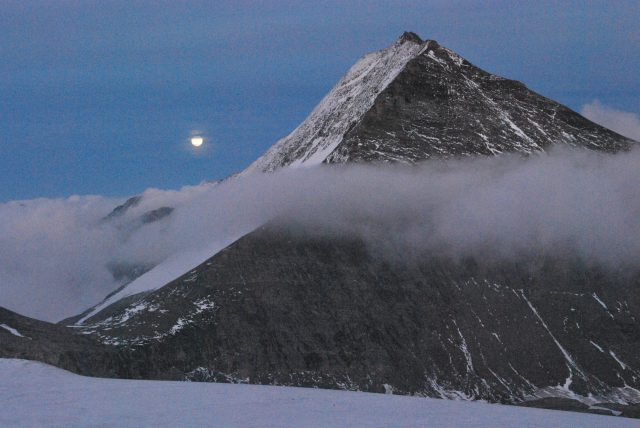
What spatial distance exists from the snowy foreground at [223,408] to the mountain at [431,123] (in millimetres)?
137099

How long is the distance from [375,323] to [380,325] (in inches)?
31.7

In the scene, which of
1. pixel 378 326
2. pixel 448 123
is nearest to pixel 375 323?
pixel 378 326

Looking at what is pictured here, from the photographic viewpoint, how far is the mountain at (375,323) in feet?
351

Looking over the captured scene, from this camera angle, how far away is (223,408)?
2881cm

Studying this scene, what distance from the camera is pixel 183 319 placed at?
363ft

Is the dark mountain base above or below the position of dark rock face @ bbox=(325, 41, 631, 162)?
below

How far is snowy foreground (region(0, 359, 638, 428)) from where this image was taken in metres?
27.0

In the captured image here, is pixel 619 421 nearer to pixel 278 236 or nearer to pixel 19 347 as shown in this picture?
pixel 19 347

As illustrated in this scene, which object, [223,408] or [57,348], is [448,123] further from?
[223,408]

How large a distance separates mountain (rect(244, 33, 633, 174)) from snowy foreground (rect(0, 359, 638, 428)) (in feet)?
450

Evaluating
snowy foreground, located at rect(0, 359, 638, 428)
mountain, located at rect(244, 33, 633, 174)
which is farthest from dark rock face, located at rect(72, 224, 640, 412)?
snowy foreground, located at rect(0, 359, 638, 428)

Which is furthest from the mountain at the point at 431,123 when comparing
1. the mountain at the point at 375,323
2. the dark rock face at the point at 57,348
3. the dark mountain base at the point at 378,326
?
the dark rock face at the point at 57,348

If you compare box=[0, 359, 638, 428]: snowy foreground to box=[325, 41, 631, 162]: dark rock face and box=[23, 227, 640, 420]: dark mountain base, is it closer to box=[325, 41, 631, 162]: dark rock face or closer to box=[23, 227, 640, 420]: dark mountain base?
box=[23, 227, 640, 420]: dark mountain base

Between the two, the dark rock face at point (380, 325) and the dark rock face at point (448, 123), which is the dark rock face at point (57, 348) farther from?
the dark rock face at point (448, 123)
